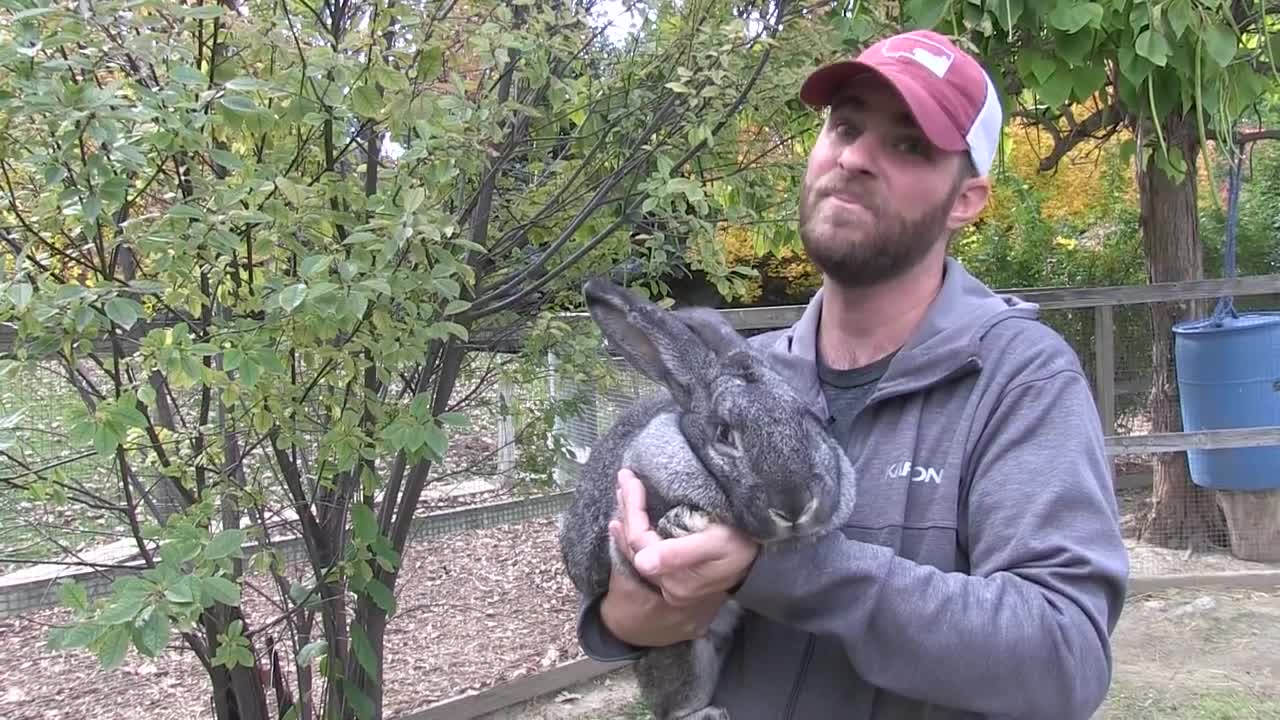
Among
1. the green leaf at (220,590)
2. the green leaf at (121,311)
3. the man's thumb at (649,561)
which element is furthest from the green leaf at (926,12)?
the green leaf at (220,590)

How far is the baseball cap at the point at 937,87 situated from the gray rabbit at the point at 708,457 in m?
0.58

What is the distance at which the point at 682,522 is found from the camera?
1770 millimetres

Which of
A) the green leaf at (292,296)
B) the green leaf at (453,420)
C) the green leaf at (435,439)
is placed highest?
the green leaf at (292,296)

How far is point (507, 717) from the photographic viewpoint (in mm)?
4824

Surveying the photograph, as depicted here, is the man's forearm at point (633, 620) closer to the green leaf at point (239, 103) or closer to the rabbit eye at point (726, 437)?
the rabbit eye at point (726, 437)

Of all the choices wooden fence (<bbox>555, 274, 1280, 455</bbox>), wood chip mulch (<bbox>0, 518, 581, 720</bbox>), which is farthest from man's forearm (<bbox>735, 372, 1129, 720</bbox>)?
wooden fence (<bbox>555, 274, 1280, 455</bbox>)

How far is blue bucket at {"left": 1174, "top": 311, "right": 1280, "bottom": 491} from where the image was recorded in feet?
19.9

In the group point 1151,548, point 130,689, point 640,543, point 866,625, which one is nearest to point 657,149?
point 640,543

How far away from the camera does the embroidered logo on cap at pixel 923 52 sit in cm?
188

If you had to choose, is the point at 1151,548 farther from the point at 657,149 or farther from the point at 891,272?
the point at 891,272

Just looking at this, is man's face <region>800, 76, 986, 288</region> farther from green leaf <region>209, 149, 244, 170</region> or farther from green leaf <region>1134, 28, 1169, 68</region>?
green leaf <region>1134, 28, 1169, 68</region>

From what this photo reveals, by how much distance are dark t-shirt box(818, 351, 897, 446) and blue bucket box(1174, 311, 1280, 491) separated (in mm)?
5273

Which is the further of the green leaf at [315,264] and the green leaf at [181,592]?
the green leaf at [315,264]

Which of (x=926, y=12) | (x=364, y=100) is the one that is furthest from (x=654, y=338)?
(x=926, y=12)
